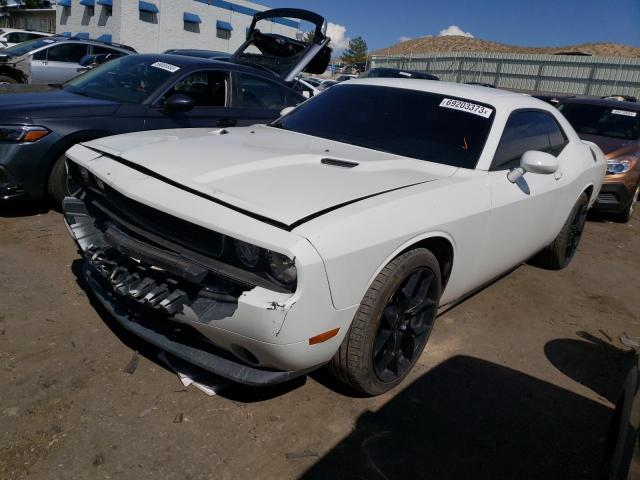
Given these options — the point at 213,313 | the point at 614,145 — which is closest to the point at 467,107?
the point at 213,313

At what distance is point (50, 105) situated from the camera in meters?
4.47

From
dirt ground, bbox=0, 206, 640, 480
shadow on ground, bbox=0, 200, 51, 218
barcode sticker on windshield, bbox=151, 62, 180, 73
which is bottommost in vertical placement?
dirt ground, bbox=0, 206, 640, 480

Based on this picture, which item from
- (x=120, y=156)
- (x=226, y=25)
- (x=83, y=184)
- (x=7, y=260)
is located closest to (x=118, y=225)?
(x=120, y=156)

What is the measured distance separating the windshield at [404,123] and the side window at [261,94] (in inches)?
75.9

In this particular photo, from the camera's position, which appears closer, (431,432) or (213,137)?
(431,432)

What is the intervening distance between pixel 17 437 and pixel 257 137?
2.05m

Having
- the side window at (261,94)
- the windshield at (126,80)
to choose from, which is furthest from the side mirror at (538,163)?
the windshield at (126,80)

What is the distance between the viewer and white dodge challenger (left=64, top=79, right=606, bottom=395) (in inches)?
80.4

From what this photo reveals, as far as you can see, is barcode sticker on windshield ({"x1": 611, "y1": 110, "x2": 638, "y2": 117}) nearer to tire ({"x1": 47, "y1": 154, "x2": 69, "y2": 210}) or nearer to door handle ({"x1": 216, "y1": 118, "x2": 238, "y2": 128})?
door handle ({"x1": 216, "y1": 118, "x2": 238, "y2": 128})

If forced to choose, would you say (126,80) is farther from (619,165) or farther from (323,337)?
(619,165)

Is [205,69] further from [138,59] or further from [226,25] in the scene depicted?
[226,25]

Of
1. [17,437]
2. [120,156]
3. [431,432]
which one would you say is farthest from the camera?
[120,156]

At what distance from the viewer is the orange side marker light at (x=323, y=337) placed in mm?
2080

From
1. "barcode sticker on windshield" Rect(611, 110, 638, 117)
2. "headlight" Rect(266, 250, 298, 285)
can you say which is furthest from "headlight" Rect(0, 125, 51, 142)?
"barcode sticker on windshield" Rect(611, 110, 638, 117)
